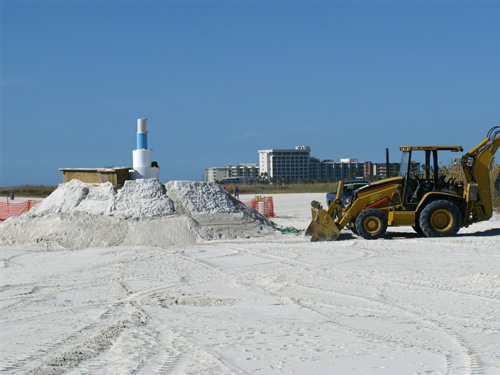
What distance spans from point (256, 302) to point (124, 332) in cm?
229

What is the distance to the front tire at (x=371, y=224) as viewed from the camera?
1617 cm

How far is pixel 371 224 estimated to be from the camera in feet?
53.4

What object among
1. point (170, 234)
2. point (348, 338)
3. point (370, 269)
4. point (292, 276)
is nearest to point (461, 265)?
point (370, 269)

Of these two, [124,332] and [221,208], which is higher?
[221,208]

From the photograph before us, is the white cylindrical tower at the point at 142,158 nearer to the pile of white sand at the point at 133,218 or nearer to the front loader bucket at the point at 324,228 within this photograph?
the pile of white sand at the point at 133,218

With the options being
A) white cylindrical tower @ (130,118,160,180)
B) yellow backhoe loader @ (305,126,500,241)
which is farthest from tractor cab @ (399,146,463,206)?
white cylindrical tower @ (130,118,160,180)

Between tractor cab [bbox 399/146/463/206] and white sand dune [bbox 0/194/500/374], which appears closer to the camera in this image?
white sand dune [bbox 0/194/500/374]

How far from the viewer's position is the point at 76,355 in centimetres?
593

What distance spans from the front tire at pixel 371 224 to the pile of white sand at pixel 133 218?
3.16 m

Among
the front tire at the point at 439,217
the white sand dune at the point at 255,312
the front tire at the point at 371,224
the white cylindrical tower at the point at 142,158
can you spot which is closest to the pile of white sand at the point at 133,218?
the white cylindrical tower at the point at 142,158

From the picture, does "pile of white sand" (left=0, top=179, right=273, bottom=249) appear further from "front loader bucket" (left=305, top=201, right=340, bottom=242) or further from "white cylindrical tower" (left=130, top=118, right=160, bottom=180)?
"front loader bucket" (left=305, top=201, right=340, bottom=242)

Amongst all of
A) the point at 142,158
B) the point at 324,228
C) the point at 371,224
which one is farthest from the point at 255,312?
the point at 142,158

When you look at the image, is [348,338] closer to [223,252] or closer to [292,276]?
[292,276]

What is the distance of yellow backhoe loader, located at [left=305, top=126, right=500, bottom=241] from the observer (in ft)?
53.3
